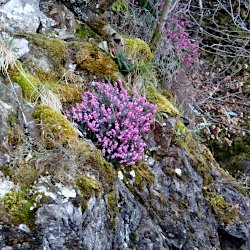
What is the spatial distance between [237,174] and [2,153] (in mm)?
4255

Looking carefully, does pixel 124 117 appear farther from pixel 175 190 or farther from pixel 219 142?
pixel 219 142

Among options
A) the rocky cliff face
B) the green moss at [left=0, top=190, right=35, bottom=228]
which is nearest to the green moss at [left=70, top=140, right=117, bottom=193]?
the rocky cliff face

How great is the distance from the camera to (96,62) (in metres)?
4.31

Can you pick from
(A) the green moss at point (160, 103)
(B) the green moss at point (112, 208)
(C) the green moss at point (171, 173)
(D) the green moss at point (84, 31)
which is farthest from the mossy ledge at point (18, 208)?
(D) the green moss at point (84, 31)

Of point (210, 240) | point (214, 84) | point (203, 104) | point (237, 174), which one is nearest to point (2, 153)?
point (210, 240)

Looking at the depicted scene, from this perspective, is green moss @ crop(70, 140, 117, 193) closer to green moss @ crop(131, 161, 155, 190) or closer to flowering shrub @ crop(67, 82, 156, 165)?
flowering shrub @ crop(67, 82, 156, 165)

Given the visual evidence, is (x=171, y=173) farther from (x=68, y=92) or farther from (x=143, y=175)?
(x=68, y=92)

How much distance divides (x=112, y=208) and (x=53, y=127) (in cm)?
68

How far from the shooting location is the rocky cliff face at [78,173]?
2535 mm

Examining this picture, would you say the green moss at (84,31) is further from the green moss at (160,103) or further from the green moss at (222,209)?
the green moss at (222,209)

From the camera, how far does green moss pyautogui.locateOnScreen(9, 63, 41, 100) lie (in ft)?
10.8

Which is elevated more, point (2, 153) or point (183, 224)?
point (2, 153)

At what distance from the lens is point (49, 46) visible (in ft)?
13.4

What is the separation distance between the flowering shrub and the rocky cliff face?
0.13 meters
